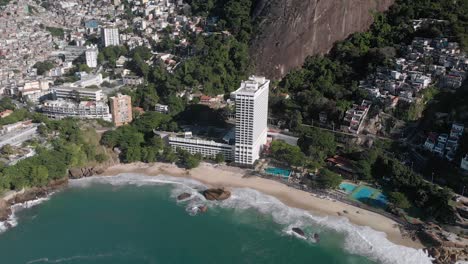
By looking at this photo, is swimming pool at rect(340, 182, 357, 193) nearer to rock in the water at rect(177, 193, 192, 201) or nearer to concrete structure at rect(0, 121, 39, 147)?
rock in the water at rect(177, 193, 192, 201)

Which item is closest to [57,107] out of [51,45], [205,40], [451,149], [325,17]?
[205,40]

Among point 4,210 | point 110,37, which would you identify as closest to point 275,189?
point 4,210

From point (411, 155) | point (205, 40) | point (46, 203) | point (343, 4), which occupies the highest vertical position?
point (343, 4)

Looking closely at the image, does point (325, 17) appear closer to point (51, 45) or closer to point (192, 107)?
point (192, 107)

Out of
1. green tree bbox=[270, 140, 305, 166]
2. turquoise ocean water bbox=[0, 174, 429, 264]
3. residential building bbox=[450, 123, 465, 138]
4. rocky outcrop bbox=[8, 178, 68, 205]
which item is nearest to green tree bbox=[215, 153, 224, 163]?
turquoise ocean water bbox=[0, 174, 429, 264]

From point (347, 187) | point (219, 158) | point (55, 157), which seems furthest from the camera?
point (219, 158)

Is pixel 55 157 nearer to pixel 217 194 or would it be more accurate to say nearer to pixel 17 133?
pixel 17 133
